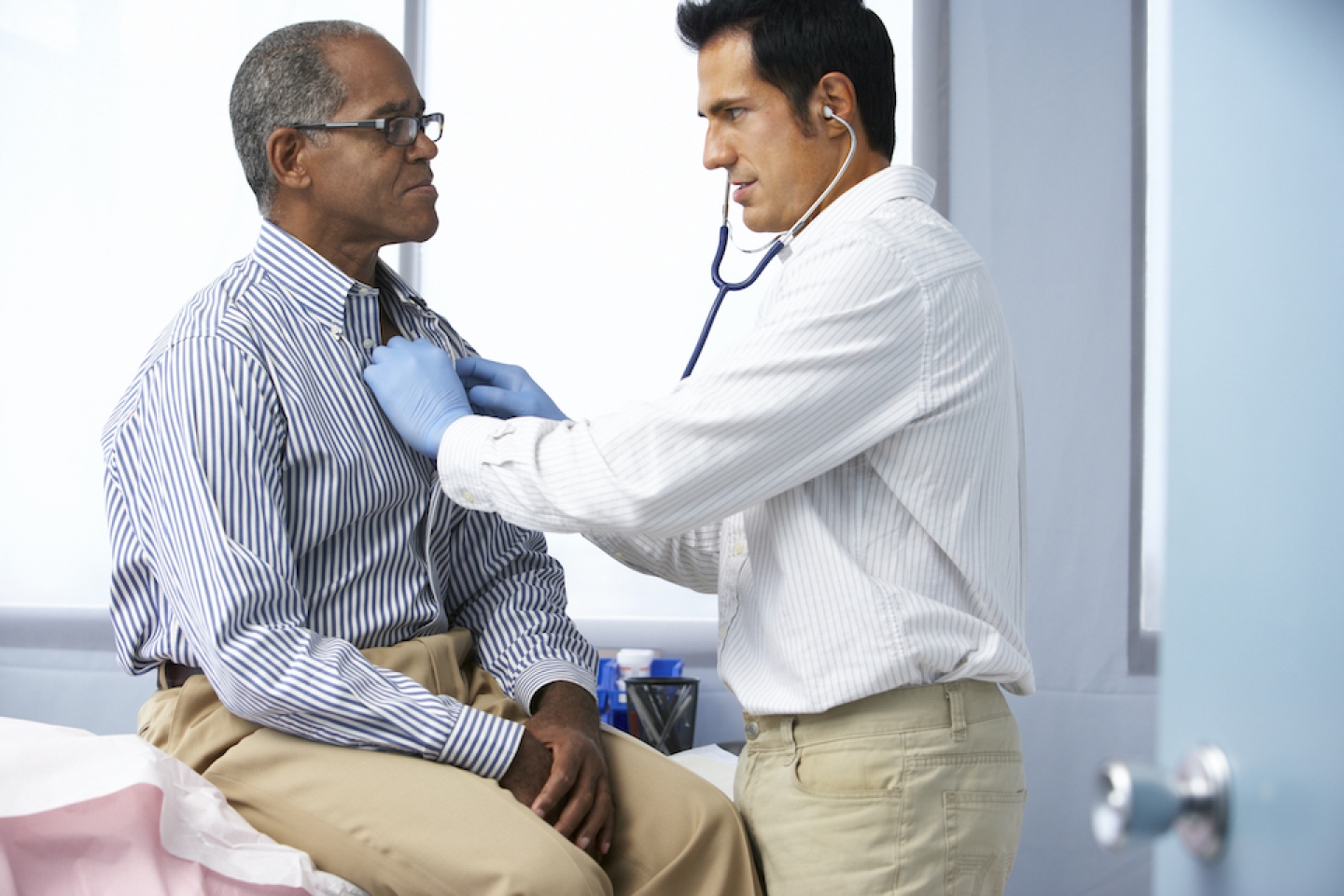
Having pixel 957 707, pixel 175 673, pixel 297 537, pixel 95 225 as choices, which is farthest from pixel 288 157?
pixel 95 225

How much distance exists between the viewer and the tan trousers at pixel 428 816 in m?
1.06

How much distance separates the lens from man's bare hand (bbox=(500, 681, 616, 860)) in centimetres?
116

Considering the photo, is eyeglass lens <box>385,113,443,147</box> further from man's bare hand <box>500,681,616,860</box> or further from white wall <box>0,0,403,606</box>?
white wall <box>0,0,403,606</box>

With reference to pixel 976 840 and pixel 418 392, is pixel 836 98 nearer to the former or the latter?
pixel 418 392

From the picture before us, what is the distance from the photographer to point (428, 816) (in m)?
1.09

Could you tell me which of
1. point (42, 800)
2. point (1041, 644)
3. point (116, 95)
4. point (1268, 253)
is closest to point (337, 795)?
point (42, 800)

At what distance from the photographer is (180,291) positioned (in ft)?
8.42

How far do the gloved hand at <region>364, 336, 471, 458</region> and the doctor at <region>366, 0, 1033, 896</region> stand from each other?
0.02 m

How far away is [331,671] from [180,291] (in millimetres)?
1741

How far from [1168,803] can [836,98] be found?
100 cm

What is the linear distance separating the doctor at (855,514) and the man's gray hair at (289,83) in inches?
18.0

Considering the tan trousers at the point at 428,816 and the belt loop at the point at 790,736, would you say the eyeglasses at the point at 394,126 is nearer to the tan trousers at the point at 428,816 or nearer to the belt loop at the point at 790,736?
the tan trousers at the point at 428,816

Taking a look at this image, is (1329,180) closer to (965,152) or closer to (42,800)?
(42,800)

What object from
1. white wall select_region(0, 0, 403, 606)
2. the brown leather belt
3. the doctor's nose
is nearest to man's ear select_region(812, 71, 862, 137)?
the doctor's nose
